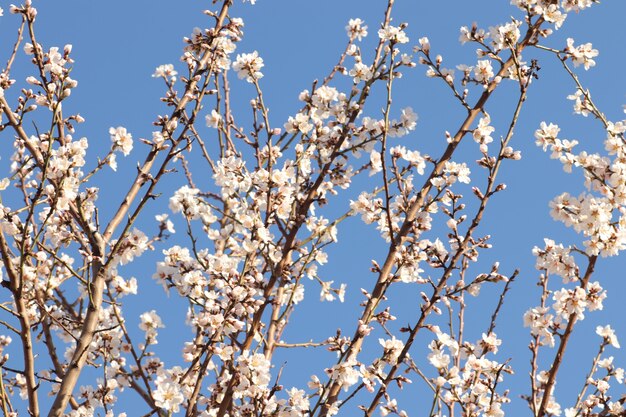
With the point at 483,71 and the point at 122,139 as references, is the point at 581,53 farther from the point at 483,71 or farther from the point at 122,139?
the point at 122,139

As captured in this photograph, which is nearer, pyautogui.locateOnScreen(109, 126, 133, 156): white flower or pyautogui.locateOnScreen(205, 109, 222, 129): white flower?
pyautogui.locateOnScreen(109, 126, 133, 156): white flower

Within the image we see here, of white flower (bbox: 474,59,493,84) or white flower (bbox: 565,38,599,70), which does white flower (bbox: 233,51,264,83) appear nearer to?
Result: white flower (bbox: 474,59,493,84)

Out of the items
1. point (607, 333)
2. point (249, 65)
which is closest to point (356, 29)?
point (249, 65)

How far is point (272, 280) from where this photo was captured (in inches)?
191

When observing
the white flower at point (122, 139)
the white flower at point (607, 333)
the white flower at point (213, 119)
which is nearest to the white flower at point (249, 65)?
the white flower at point (213, 119)

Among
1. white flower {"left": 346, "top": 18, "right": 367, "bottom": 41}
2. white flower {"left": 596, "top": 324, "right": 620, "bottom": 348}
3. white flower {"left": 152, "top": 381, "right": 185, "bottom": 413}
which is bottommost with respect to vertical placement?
white flower {"left": 152, "top": 381, "right": 185, "bottom": 413}

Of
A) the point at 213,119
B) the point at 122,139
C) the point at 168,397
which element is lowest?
the point at 168,397

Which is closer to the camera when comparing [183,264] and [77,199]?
[77,199]

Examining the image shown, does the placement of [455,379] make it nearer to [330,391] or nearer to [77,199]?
[330,391]

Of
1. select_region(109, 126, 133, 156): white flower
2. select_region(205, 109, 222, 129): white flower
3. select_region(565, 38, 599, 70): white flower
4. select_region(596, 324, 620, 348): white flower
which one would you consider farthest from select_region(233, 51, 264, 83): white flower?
select_region(596, 324, 620, 348): white flower

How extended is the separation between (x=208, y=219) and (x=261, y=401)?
6.74 ft

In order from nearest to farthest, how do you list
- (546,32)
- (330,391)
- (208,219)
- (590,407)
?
(330,391) → (590,407) → (546,32) → (208,219)

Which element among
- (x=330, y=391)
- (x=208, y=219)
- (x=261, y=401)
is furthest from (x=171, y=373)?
(x=208, y=219)

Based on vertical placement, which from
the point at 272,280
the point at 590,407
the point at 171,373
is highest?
the point at 272,280
